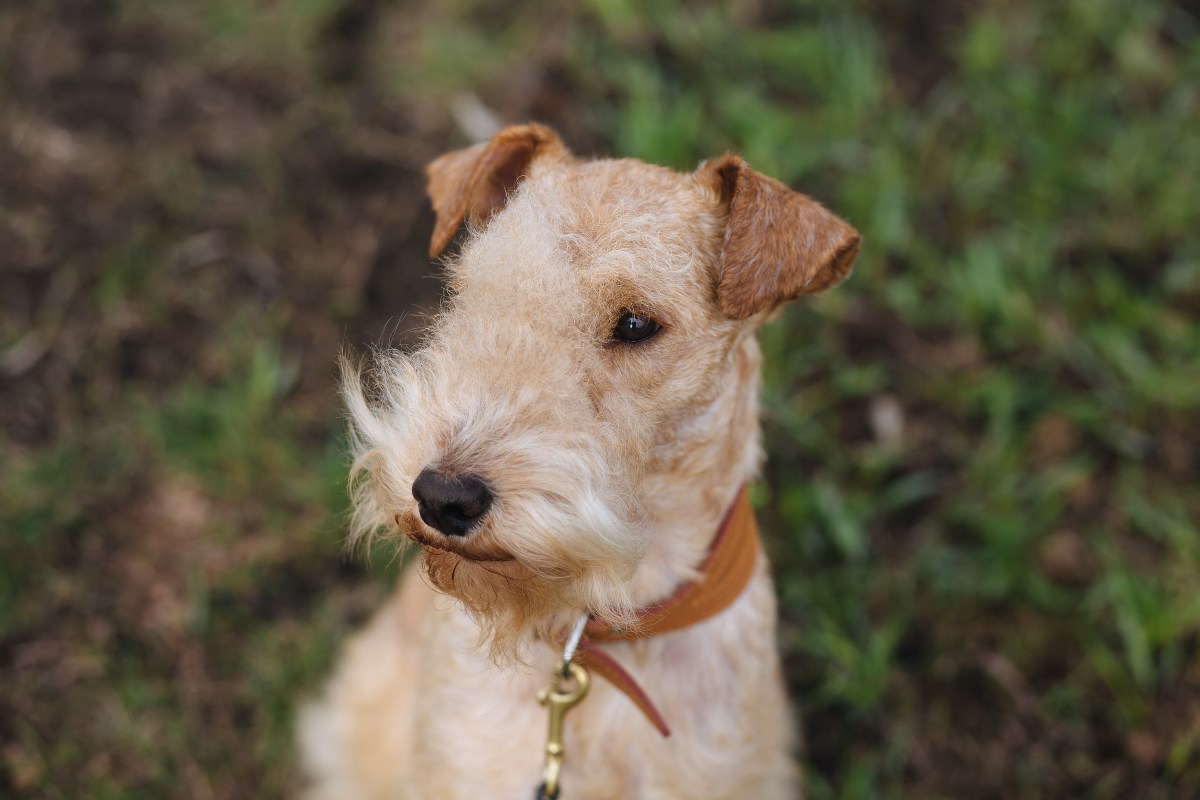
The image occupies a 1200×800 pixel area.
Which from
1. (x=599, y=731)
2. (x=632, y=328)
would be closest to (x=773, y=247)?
(x=632, y=328)

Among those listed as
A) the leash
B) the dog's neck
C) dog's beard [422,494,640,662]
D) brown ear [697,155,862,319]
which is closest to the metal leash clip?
the leash

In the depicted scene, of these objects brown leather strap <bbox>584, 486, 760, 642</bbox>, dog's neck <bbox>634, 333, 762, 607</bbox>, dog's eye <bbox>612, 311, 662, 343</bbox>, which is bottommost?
brown leather strap <bbox>584, 486, 760, 642</bbox>

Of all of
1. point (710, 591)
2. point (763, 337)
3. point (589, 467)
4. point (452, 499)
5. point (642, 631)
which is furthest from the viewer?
point (763, 337)

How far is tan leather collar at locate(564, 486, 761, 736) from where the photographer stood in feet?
8.28

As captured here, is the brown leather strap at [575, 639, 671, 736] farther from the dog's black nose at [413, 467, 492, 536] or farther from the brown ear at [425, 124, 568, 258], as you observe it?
the brown ear at [425, 124, 568, 258]

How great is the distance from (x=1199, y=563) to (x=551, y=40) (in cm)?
400

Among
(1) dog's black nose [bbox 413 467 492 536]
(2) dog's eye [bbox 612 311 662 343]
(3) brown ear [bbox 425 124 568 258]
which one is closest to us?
(1) dog's black nose [bbox 413 467 492 536]

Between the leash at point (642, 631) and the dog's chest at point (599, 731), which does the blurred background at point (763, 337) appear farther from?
the leash at point (642, 631)

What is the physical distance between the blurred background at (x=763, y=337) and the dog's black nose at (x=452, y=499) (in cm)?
155

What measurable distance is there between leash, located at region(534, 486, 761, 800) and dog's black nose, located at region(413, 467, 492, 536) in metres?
0.60

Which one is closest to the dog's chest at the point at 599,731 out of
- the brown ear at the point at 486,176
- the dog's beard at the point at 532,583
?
the dog's beard at the point at 532,583

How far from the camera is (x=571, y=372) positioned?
85.1 inches

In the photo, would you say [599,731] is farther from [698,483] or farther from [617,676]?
[698,483]

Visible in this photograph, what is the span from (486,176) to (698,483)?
3.31ft
